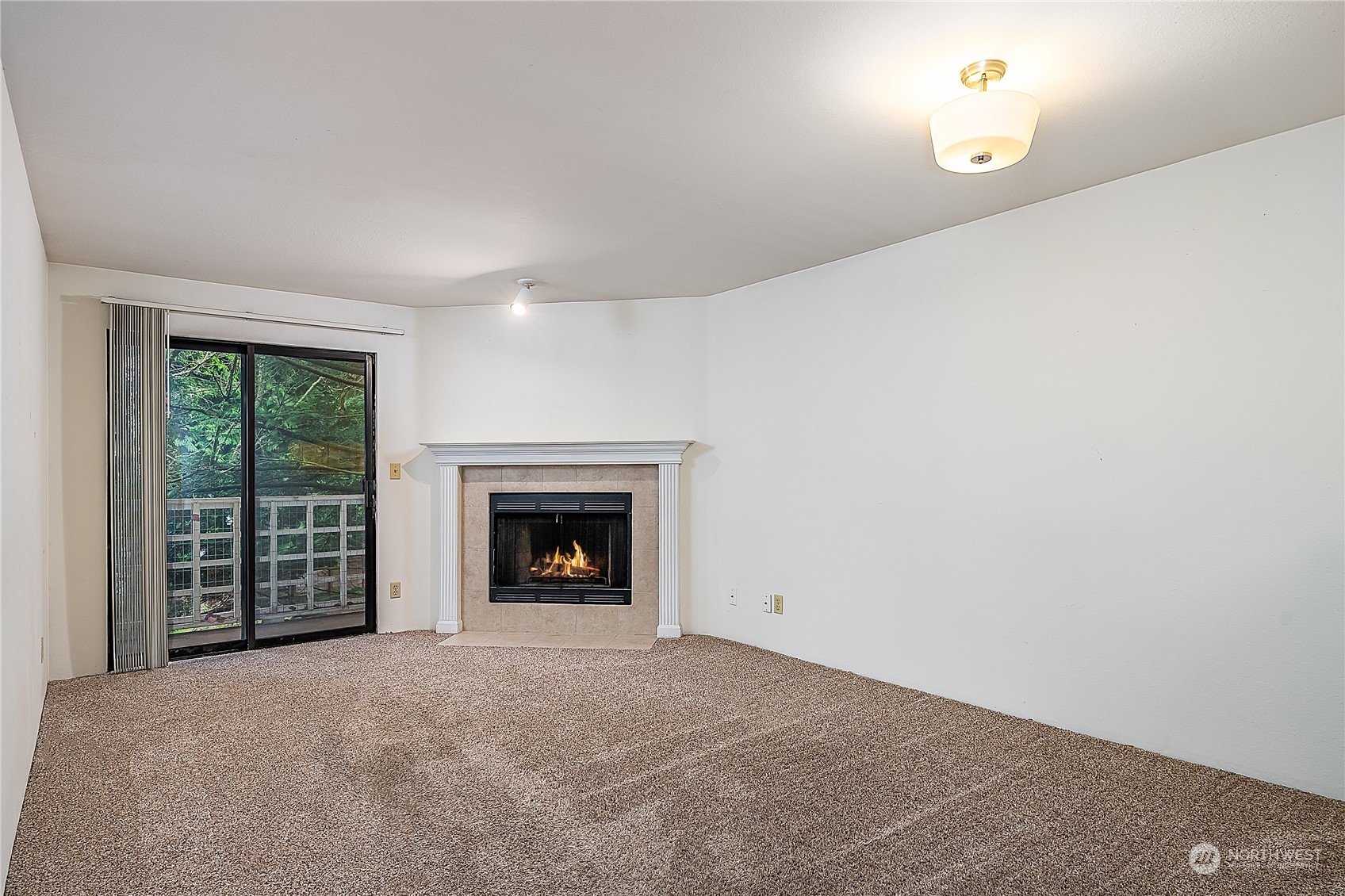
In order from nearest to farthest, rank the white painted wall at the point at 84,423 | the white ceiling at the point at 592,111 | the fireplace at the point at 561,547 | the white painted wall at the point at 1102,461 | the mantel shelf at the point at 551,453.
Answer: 1. the white ceiling at the point at 592,111
2. the white painted wall at the point at 1102,461
3. the white painted wall at the point at 84,423
4. the mantel shelf at the point at 551,453
5. the fireplace at the point at 561,547

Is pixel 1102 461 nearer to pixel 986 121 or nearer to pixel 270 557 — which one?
pixel 986 121

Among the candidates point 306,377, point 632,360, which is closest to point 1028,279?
point 632,360

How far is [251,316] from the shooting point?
4867mm

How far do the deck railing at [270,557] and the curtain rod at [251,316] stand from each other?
1121 millimetres

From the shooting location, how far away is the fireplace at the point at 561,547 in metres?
5.42

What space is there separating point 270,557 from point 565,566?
190 cm

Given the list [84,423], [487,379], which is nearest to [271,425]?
[84,423]

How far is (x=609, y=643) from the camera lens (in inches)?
200

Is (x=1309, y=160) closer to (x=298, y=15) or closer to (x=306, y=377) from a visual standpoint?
(x=298, y=15)

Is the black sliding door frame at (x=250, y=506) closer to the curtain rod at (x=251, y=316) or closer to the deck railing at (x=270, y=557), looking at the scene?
the deck railing at (x=270, y=557)

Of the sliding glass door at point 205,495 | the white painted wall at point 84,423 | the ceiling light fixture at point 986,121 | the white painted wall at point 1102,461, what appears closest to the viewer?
the ceiling light fixture at point 986,121

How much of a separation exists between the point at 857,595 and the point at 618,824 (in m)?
2.19

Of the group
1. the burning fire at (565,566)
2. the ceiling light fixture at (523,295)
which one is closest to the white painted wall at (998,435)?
the ceiling light fixture at (523,295)

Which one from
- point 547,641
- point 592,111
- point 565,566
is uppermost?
point 592,111
